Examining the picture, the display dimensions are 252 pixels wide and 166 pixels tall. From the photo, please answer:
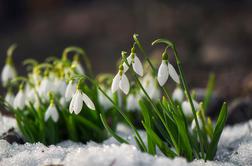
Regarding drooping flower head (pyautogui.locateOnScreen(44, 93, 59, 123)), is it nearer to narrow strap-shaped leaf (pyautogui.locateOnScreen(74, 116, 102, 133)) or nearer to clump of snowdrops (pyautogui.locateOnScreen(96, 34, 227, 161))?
narrow strap-shaped leaf (pyautogui.locateOnScreen(74, 116, 102, 133))

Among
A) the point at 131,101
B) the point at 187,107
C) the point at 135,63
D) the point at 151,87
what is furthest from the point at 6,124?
the point at 135,63

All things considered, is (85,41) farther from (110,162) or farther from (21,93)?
(110,162)

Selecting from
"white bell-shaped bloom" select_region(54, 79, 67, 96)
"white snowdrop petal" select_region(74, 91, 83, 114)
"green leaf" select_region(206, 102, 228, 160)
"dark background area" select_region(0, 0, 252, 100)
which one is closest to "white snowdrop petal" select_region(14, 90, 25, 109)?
"white bell-shaped bloom" select_region(54, 79, 67, 96)

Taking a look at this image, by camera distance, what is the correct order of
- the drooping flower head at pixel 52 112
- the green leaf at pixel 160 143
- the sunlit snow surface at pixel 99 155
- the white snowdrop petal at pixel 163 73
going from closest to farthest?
1. the sunlit snow surface at pixel 99 155
2. the white snowdrop petal at pixel 163 73
3. the green leaf at pixel 160 143
4. the drooping flower head at pixel 52 112

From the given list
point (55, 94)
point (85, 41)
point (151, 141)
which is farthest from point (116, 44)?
point (151, 141)

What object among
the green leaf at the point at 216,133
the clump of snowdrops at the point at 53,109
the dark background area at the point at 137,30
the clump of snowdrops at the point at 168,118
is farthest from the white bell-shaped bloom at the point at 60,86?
the dark background area at the point at 137,30

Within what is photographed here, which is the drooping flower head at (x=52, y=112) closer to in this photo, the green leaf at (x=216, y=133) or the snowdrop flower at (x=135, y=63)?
the snowdrop flower at (x=135, y=63)

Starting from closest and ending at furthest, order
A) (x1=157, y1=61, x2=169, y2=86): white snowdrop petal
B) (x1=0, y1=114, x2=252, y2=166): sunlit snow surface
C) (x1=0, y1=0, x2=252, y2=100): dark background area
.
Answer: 1. (x1=0, y1=114, x2=252, y2=166): sunlit snow surface
2. (x1=157, y1=61, x2=169, y2=86): white snowdrop petal
3. (x1=0, y1=0, x2=252, y2=100): dark background area
